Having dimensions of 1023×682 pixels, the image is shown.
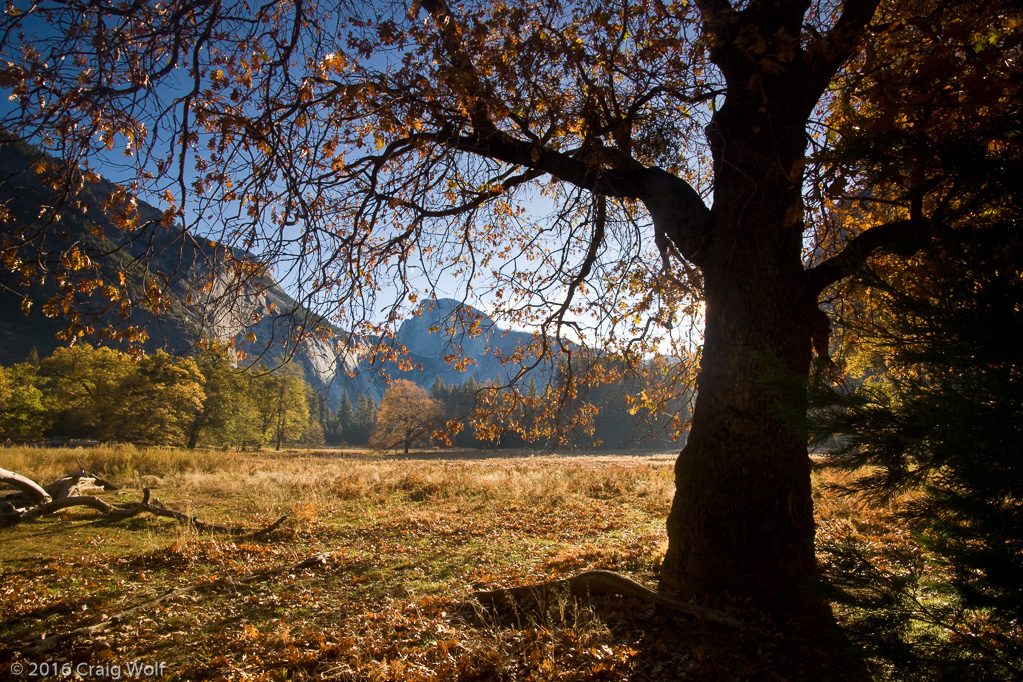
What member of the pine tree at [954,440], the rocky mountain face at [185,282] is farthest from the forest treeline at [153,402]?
the pine tree at [954,440]

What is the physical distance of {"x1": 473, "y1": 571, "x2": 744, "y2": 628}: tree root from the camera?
3.90 m

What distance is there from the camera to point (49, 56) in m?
3.90

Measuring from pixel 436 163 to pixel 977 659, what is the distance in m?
5.26

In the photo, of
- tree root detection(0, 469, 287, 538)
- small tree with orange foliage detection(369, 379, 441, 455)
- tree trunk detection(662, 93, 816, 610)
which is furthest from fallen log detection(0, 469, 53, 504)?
small tree with orange foliage detection(369, 379, 441, 455)

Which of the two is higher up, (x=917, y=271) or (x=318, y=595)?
(x=917, y=271)

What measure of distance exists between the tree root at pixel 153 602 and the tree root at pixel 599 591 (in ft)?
10.1

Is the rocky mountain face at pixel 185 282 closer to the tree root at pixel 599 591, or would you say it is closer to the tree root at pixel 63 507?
the tree root at pixel 599 591

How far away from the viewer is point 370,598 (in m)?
5.50

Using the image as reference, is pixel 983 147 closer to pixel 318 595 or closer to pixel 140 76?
pixel 140 76

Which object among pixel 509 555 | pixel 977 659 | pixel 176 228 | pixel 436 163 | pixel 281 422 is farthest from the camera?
pixel 281 422

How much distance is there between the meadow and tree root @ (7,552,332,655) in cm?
4

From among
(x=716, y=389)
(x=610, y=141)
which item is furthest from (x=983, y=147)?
(x=610, y=141)

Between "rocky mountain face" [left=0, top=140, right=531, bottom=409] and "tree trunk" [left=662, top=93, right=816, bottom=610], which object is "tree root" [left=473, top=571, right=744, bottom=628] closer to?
"tree trunk" [left=662, top=93, right=816, bottom=610]

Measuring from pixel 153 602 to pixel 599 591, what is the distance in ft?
15.9
